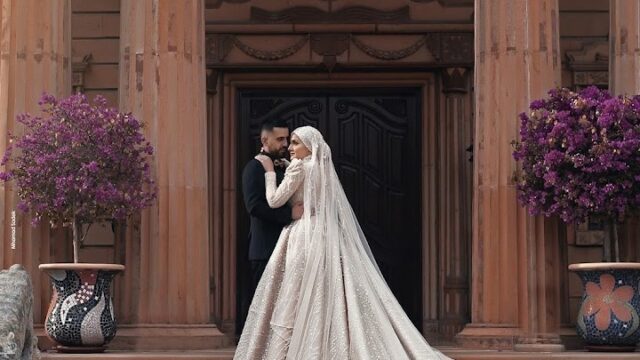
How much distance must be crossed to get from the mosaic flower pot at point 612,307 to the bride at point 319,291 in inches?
77.3

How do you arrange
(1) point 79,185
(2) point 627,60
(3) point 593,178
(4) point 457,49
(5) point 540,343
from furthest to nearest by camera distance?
1. (4) point 457,49
2. (2) point 627,60
3. (5) point 540,343
4. (3) point 593,178
5. (1) point 79,185

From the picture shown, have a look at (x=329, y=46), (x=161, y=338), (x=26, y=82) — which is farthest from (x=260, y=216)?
(x=329, y=46)

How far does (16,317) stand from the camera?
39.0ft

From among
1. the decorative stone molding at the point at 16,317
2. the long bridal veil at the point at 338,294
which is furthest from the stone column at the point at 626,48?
the decorative stone molding at the point at 16,317

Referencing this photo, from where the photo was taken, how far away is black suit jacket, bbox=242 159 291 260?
44.9 ft

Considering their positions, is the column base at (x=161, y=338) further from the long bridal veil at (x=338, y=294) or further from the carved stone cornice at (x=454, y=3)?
the carved stone cornice at (x=454, y=3)

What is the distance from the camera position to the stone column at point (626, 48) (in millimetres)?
15250

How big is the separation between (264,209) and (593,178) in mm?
3049

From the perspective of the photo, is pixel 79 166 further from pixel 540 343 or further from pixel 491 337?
pixel 540 343

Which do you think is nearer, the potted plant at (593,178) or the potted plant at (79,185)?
the potted plant at (79,185)

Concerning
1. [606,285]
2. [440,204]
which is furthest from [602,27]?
[606,285]

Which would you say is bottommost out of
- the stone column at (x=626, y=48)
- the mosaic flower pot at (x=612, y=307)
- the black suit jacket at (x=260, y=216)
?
the mosaic flower pot at (x=612, y=307)

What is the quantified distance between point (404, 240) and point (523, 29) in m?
4.87

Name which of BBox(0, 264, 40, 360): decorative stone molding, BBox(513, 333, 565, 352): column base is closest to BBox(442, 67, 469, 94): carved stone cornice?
BBox(513, 333, 565, 352): column base
